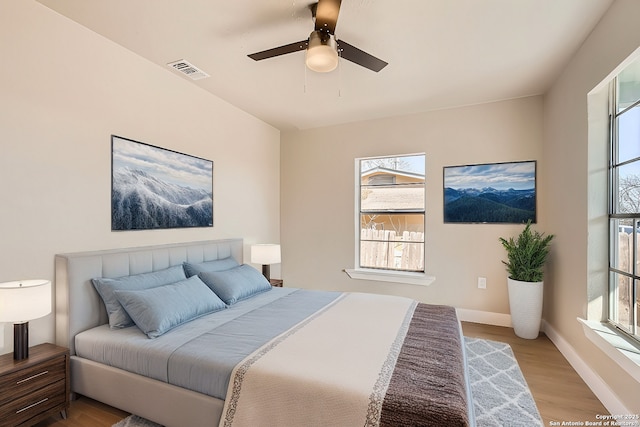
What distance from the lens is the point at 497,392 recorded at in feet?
7.43

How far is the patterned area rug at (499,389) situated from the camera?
1965 mm

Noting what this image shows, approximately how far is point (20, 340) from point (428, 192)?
4.06 meters

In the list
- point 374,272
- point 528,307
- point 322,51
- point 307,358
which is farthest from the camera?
point 374,272

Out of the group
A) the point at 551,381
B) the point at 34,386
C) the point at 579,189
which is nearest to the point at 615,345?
the point at 551,381

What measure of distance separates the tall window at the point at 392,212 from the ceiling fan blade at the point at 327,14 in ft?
8.60

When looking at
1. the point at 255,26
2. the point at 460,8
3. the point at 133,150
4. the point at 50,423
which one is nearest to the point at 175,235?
the point at 133,150

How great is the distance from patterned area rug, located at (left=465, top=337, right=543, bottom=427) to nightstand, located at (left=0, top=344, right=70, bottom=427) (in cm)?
266

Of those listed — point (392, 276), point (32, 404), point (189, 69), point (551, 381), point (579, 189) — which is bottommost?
point (551, 381)

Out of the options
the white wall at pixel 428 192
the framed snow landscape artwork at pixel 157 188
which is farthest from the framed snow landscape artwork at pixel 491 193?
the framed snow landscape artwork at pixel 157 188

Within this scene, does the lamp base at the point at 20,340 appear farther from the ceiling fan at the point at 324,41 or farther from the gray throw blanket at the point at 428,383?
the ceiling fan at the point at 324,41

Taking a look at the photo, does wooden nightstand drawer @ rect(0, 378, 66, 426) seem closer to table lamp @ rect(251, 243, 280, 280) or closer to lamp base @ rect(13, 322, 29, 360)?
lamp base @ rect(13, 322, 29, 360)

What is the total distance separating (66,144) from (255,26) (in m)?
1.64

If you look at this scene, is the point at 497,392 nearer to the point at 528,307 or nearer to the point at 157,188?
the point at 528,307

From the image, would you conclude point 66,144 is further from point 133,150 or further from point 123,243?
point 123,243
